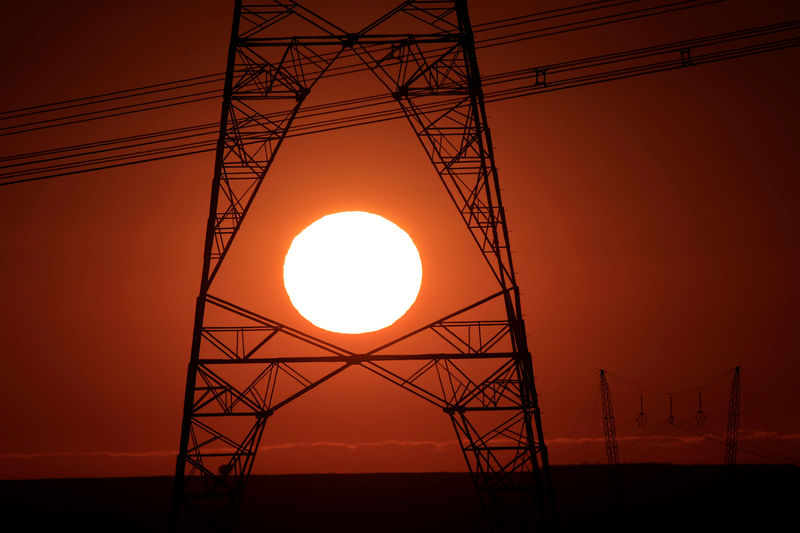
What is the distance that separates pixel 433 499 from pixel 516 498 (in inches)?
239

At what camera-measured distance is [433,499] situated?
78.3 feet

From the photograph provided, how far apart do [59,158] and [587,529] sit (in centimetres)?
2232

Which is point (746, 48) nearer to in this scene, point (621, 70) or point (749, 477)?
point (621, 70)

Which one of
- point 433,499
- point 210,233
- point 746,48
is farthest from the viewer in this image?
point 433,499

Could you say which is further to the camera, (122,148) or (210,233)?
(122,148)

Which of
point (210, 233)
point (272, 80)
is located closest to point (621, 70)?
point (272, 80)

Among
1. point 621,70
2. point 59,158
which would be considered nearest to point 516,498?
point 621,70

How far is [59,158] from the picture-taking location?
76.0 ft

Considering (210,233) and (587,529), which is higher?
(210,233)

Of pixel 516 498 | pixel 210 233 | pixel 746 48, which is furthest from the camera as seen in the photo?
pixel 516 498

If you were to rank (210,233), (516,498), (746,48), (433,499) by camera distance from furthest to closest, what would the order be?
1. (516,498)
2. (433,499)
3. (746,48)
4. (210,233)

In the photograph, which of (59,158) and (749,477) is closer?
(59,158)

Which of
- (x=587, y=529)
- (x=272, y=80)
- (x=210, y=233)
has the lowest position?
(x=587, y=529)

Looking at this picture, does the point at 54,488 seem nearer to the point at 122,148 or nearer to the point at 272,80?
the point at 122,148
